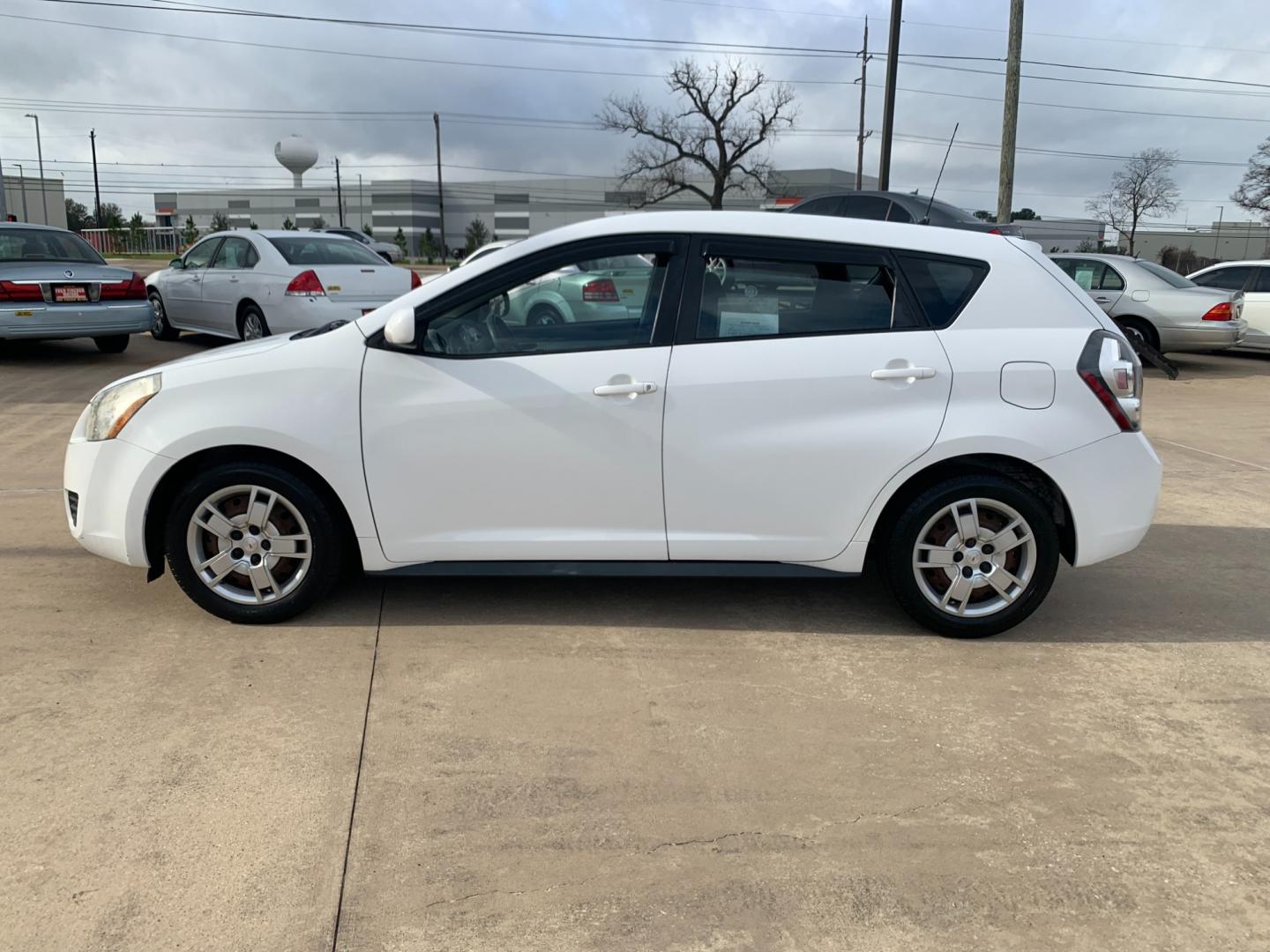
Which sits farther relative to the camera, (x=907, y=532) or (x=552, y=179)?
(x=552, y=179)

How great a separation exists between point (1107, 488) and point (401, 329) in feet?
9.44

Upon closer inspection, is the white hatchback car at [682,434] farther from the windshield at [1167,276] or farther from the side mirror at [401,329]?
the windshield at [1167,276]

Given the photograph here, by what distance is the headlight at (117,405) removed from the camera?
160 inches

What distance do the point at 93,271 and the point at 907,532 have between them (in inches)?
418

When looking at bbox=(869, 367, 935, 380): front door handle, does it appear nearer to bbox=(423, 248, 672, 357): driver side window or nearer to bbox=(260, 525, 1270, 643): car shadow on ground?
bbox=(423, 248, 672, 357): driver side window

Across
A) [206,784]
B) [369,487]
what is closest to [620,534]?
[369,487]

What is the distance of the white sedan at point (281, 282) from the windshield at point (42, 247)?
1.21 meters

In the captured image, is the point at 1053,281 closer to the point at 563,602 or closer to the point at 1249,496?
the point at 563,602

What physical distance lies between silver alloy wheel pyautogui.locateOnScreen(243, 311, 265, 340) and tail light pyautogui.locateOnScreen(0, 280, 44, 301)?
2080 millimetres

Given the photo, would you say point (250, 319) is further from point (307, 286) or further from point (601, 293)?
point (601, 293)

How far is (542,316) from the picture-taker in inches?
159

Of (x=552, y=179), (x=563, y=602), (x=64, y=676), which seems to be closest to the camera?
(x=64, y=676)

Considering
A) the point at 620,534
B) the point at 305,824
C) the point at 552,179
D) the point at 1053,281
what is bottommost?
the point at 305,824

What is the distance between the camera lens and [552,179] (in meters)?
105
